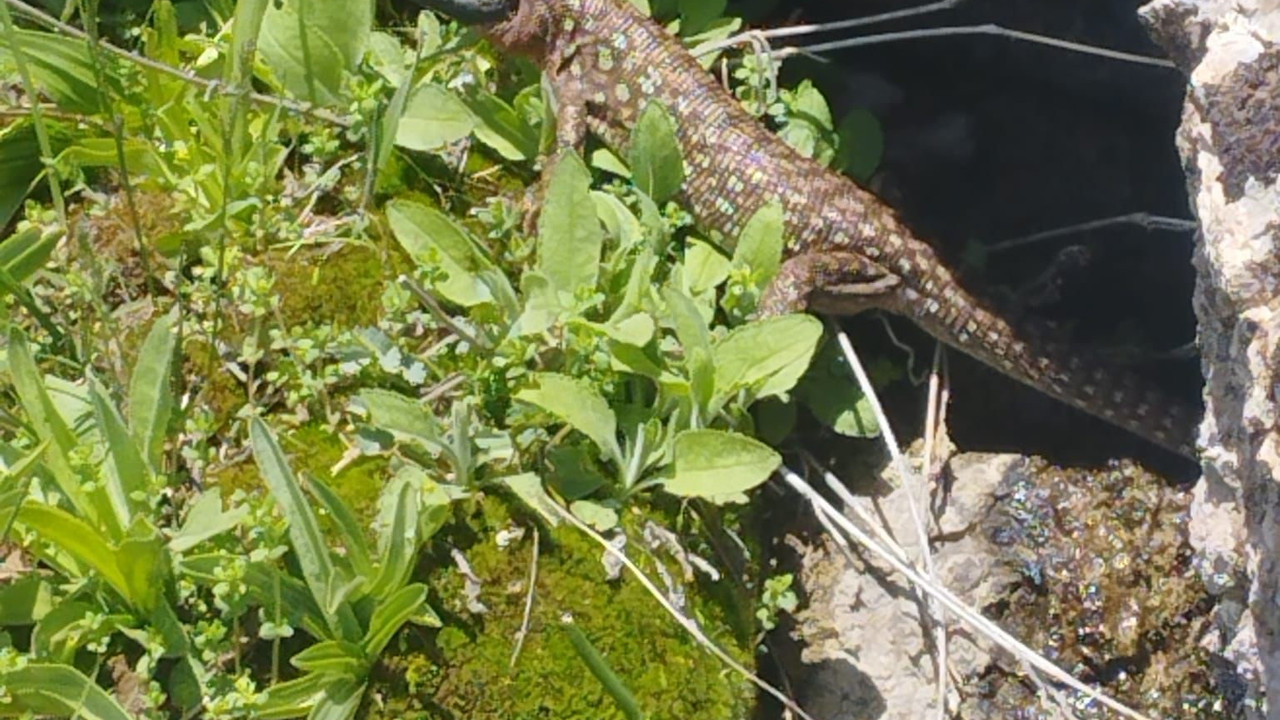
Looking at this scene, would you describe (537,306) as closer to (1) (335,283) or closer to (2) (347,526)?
(1) (335,283)

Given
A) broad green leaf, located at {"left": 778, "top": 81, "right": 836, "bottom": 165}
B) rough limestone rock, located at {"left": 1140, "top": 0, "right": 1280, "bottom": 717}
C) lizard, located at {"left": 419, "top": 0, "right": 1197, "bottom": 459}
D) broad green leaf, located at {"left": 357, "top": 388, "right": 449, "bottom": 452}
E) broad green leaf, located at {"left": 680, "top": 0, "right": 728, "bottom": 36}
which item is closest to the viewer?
rough limestone rock, located at {"left": 1140, "top": 0, "right": 1280, "bottom": 717}

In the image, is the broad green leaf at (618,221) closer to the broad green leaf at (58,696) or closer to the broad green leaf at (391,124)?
the broad green leaf at (391,124)

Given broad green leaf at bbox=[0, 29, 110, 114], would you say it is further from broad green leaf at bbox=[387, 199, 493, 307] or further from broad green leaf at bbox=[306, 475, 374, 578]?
broad green leaf at bbox=[306, 475, 374, 578]

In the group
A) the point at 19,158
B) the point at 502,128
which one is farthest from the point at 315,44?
the point at 19,158

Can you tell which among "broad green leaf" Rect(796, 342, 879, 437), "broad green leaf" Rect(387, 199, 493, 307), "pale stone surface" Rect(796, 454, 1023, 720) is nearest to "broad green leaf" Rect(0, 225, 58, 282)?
"broad green leaf" Rect(387, 199, 493, 307)

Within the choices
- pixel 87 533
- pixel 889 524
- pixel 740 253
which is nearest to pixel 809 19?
pixel 740 253

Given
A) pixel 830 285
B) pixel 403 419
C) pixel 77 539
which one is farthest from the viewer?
pixel 830 285
